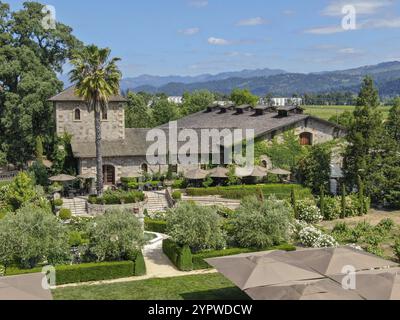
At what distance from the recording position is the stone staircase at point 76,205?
124ft

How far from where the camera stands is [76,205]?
128 feet

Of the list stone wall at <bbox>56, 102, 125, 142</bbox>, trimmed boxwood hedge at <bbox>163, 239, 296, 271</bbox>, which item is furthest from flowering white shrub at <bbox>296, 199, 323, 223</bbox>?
stone wall at <bbox>56, 102, 125, 142</bbox>

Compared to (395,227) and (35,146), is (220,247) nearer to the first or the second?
(395,227)

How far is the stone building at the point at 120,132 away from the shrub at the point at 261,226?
2002cm

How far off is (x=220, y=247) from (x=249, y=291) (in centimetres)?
1011

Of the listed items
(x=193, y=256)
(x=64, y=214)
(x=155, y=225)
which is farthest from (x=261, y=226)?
(x=64, y=214)

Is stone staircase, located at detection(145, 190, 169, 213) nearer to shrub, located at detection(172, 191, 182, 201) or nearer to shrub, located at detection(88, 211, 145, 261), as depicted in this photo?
shrub, located at detection(172, 191, 182, 201)

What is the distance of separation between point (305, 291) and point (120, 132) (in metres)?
36.0

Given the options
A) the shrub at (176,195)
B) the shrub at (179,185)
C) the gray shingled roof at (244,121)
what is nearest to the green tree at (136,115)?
the gray shingled roof at (244,121)

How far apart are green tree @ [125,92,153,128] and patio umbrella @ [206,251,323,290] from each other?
193ft

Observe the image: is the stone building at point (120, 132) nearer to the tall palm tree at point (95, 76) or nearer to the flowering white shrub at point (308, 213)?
the tall palm tree at point (95, 76)

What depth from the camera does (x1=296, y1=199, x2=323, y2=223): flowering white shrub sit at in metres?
36.1
